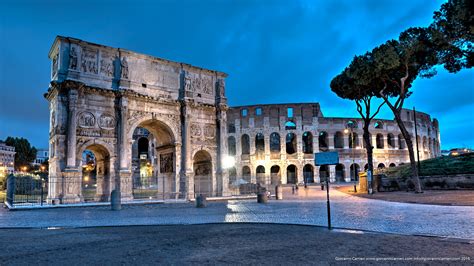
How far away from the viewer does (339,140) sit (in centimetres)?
5247

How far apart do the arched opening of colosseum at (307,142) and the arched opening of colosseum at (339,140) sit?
424cm

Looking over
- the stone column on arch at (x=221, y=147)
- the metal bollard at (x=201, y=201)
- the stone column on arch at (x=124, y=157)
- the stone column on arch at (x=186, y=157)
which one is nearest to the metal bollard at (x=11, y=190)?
the stone column on arch at (x=124, y=157)

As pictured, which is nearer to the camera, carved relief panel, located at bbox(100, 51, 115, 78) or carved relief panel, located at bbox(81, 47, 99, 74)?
carved relief panel, located at bbox(81, 47, 99, 74)

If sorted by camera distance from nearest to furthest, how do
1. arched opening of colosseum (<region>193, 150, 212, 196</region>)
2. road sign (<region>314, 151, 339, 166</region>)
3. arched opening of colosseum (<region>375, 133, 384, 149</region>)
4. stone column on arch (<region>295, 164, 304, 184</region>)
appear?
road sign (<region>314, 151, 339, 166</region>) < arched opening of colosseum (<region>193, 150, 212, 196</region>) < stone column on arch (<region>295, 164, 304, 184</region>) < arched opening of colosseum (<region>375, 133, 384, 149</region>)

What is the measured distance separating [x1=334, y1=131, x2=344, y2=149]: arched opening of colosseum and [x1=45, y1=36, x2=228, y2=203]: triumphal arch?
30261 millimetres

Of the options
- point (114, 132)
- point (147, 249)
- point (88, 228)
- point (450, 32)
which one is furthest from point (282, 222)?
point (450, 32)

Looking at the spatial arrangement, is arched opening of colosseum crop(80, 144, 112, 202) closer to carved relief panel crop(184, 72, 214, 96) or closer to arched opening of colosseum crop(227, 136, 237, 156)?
carved relief panel crop(184, 72, 214, 96)

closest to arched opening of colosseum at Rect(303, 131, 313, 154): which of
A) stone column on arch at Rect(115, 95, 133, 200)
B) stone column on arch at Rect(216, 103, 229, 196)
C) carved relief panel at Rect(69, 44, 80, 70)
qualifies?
stone column on arch at Rect(216, 103, 229, 196)

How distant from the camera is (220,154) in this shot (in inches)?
1007

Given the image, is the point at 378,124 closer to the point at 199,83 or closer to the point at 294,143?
the point at 294,143

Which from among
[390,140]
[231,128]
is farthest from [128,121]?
[390,140]

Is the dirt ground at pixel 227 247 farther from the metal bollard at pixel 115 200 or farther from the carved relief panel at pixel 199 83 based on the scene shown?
the carved relief panel at pixel 199 83

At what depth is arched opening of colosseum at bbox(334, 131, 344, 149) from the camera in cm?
5125

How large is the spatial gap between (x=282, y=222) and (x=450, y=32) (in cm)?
1616
